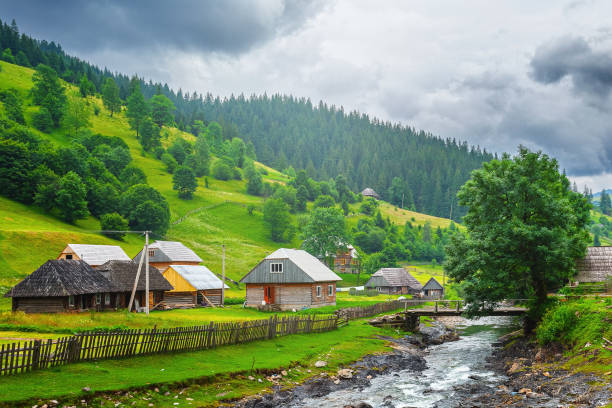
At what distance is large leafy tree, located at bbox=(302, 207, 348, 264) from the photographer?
398 feet

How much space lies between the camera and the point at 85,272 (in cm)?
4881

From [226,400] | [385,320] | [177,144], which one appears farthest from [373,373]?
[177,144]

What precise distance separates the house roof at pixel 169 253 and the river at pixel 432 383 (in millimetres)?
46083

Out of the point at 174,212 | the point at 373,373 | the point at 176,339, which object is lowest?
the point at 373,373

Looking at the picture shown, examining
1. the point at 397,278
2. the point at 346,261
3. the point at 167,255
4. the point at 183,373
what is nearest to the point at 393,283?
the point at 397,278

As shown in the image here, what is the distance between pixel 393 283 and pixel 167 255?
47.3 meters

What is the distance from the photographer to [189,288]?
62.5 meters

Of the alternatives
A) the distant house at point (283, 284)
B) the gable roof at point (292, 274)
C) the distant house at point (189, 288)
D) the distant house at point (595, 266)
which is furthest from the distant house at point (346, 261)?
the distant house at point (595, 266)

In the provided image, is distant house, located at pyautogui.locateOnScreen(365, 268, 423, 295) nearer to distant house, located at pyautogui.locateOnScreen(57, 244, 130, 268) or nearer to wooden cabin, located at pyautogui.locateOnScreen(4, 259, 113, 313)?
distant house, located at pyautogui.locateOnScreen(57, 244, 130, 268)

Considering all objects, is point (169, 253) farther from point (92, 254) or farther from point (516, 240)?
point (516, 240)

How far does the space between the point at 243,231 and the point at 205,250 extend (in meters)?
28.2

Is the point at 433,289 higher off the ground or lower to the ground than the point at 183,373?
lower

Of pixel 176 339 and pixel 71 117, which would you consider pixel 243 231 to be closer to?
pixel 71 117

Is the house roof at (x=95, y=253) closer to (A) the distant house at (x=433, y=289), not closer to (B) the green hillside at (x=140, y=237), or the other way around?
(B) the green hillside at (x=140, y=237)
